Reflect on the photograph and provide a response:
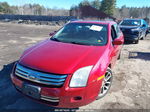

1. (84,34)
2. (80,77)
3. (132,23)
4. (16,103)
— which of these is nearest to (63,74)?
(80,77)

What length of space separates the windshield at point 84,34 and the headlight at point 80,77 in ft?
3.51

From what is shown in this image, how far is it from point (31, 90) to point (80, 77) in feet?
2.75

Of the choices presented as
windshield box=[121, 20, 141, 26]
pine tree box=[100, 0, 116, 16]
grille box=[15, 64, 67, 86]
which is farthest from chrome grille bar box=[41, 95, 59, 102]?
pine tree box=[100, 0, 116, 16]

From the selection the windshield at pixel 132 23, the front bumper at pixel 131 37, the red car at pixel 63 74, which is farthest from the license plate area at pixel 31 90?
the windshield at pixel 132 23

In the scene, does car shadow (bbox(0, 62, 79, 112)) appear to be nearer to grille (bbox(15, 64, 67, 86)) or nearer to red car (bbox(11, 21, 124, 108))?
red car (bbox(11, 21, 124, 108))

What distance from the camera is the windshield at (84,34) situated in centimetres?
335

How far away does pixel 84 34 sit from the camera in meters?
3.60

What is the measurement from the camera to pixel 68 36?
3.65 metres

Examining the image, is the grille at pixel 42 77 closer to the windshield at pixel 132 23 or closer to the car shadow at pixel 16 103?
the car shadow at pixel 16 103

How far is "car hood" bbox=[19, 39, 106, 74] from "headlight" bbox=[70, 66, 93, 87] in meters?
0.08

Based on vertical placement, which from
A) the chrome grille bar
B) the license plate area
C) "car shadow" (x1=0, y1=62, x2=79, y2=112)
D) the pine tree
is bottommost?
"car shadow" (x1=0, y1=62, x2=79, y2=112)

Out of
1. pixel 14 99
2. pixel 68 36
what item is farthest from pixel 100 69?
pixel 14 99

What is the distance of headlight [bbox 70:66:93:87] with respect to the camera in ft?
7.38

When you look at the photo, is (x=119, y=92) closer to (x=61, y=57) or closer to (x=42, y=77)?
(x=61, y=57)
